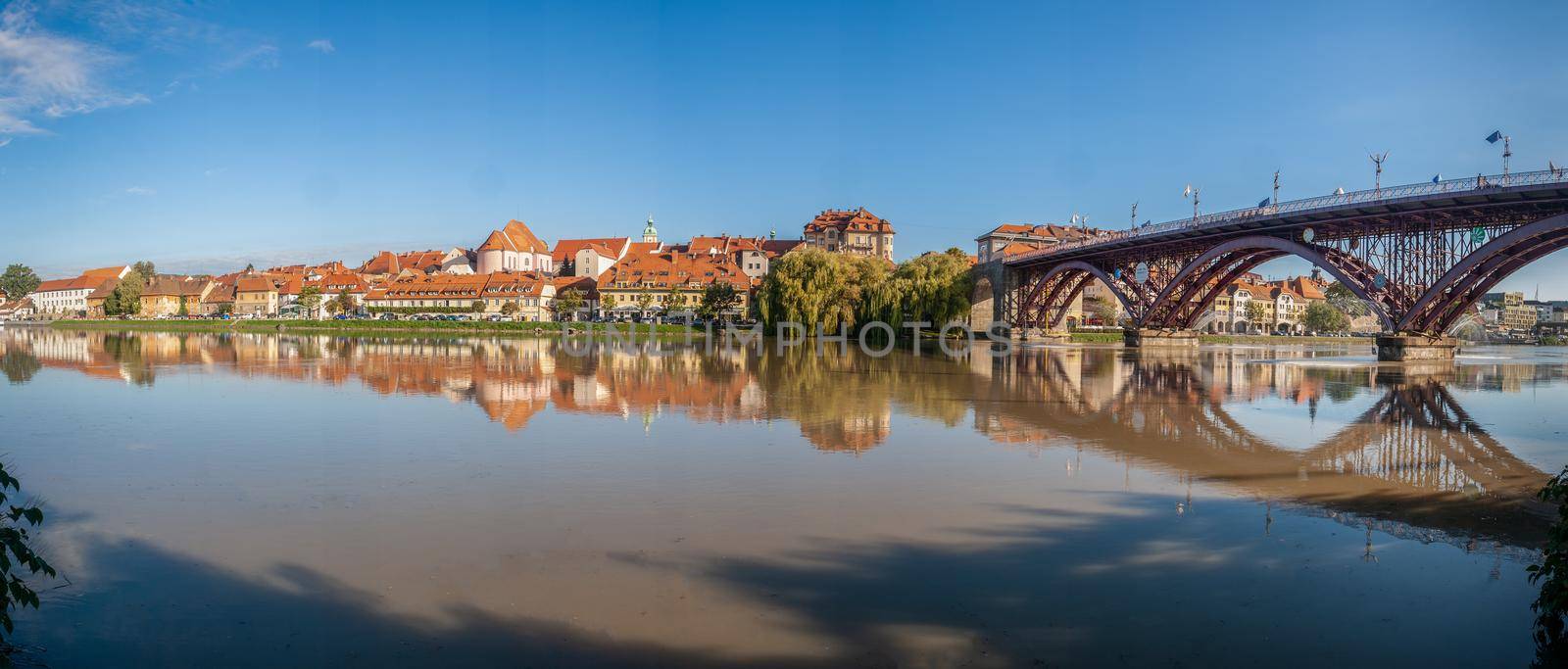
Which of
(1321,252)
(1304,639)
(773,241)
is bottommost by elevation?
(1304,639)

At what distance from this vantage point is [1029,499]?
9.78m

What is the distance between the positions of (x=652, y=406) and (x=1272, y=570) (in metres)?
13.4

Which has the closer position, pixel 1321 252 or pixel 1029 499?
pixel 1029 499

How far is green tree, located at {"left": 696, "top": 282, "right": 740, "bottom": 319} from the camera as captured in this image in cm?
8119

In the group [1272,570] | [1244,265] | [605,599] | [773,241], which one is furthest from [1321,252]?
[773,241]

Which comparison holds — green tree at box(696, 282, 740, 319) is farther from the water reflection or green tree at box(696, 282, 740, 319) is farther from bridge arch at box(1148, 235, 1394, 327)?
the water reflection

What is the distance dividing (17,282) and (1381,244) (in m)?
181

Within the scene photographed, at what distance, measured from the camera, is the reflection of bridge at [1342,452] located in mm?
9555

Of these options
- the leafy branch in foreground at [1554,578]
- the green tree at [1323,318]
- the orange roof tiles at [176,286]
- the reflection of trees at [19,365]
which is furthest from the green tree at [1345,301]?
the orange roof tiles at [176,286]

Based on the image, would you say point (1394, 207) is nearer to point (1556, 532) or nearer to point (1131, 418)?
point (1131, 418)

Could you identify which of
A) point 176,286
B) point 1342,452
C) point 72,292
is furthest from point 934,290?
point 72,292

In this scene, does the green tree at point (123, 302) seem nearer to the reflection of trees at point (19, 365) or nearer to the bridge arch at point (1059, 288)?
the reflection of trees at point (19, 365)

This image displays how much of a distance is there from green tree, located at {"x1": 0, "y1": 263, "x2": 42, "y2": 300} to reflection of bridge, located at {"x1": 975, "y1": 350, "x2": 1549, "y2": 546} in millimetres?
172000

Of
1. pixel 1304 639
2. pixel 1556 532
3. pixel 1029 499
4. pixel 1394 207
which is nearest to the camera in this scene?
pixel 1556 532
